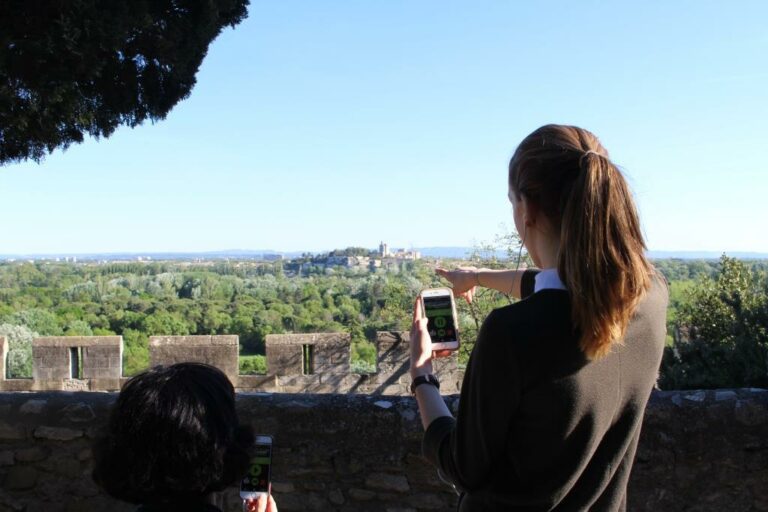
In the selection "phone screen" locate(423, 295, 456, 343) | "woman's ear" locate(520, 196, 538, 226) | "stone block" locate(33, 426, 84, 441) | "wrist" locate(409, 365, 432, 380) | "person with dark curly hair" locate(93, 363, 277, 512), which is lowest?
"stone block" locate(33, 426, 84, 441)

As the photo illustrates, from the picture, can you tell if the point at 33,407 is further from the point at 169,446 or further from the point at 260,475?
the point at 169,446

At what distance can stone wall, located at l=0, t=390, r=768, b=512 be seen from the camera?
279cm

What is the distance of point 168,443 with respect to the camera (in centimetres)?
122

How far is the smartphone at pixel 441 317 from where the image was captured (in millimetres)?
1807

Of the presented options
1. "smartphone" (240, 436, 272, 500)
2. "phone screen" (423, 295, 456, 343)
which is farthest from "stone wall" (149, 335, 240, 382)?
"phone screen" (423, 295, 456, 343)

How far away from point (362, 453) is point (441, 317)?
4.48 feet

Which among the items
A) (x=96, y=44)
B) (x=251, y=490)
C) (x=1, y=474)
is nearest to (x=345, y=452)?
(x=251, y=490)

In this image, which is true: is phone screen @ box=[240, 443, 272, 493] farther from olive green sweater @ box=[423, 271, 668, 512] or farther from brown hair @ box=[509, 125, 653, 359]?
brown hair @ box=[509, 125, 653, 359]

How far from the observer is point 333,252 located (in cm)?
7338

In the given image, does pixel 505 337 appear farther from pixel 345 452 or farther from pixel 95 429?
pixel 95 429

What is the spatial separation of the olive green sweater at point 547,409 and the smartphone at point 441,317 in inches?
21.6

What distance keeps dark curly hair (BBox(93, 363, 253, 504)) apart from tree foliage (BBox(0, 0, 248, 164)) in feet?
12.9

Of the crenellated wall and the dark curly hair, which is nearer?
the dark curly hair

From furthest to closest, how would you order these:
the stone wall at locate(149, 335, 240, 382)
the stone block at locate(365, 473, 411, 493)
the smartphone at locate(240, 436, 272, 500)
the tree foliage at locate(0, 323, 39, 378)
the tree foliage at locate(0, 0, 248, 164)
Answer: the tree foliage at locate(0, 323, 39, 378), the stone wall at locate(149, 335, 240, 382), the tree foliage at locate(0, 0, 248, 164), the stone block at locate(365, 473, 411, 493), the smartphone at locate(240, 436, 272, 500)
